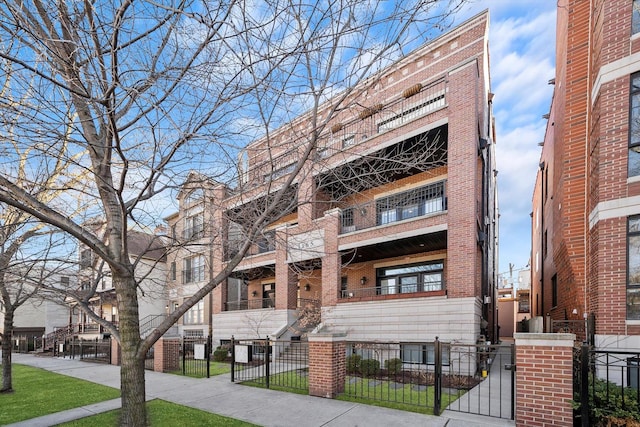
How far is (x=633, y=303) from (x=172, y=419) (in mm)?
10294

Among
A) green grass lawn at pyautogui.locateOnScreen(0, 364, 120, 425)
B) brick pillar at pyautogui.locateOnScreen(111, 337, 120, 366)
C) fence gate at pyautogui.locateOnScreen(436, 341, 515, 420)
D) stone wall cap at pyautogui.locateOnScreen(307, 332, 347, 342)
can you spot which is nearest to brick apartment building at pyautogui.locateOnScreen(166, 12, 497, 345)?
fence gate at pyautogui.locateOnScreen(436, 341, 515, 420)

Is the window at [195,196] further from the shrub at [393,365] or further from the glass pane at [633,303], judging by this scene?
the glass pane at [633,303]

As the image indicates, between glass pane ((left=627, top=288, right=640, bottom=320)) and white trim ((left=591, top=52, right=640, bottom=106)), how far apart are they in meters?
5.17

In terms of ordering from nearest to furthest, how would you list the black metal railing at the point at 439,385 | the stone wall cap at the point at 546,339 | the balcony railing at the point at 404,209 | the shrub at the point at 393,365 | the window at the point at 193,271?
the stone wall cap at the point at 546,339 < the black metal railing at the point at 439,385 < the shrub at the point at 393,365 < the balcony railing at the point at 404,209 < the window at the point at 193,271

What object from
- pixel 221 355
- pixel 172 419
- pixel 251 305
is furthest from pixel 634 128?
pixel 251 305

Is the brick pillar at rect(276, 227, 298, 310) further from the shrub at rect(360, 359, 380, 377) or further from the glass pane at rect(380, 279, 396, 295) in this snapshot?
the shrub at rect(360, 359, 380, 377)

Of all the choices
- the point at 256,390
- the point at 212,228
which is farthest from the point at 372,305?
the point at 212,228

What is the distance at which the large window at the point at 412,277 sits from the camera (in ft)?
53.1

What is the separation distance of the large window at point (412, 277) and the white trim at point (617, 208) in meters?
7.25

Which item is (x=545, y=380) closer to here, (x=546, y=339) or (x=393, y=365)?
(x=546, y=339)

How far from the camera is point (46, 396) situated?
9.30 m

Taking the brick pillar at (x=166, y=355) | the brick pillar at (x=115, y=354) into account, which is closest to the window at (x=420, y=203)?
the brick pillar at (x=166, y=355)

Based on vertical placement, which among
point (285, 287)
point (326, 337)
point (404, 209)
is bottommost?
point (285, 287)

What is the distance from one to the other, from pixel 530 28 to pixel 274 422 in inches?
297
